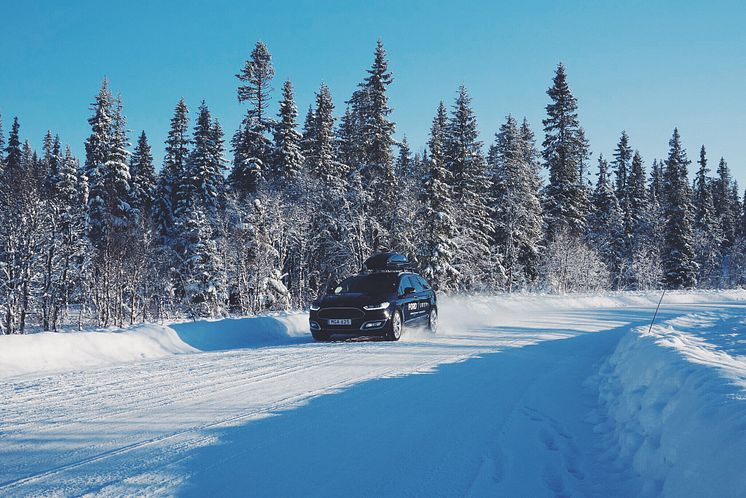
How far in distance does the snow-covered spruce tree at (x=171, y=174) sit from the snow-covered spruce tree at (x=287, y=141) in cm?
892

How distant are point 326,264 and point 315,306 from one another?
79.3 feet

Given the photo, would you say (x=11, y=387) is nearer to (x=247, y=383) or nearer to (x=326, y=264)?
(x=247, y=383)

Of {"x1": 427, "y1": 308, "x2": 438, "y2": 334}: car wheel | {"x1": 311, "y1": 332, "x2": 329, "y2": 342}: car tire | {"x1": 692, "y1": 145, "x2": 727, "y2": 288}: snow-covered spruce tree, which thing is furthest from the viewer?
{"x1": 692, "y1": 145, "x2": 727, "y2": 288}: snow-covered spruce tree

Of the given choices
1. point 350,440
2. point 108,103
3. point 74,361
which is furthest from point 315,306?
point 108,103

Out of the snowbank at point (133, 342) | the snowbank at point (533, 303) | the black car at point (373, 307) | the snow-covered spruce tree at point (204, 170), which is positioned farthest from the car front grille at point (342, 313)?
the snow-covered spruce tree at point (204, 170)

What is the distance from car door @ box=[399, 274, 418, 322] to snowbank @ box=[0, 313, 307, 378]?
2.87m

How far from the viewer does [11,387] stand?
704 cm

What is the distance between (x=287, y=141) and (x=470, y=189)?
51.1 ft

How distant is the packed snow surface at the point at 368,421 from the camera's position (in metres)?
3.74

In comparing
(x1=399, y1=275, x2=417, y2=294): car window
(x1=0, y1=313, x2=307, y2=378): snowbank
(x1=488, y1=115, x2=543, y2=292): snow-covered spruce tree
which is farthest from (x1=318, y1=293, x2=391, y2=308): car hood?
(x1=488, y1=115, x2=543, y2=292): snow-covered spruce tree

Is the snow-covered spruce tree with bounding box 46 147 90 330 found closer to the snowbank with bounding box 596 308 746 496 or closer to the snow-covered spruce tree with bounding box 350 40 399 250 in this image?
the snow-covered spruce tree with bounding box 350 40 399 250

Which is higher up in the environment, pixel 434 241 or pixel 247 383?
pixel 434 241

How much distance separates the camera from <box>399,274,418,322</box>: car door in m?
13.6

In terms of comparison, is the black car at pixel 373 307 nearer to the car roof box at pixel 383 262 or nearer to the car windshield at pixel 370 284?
the car windshield at pixel 370 284
